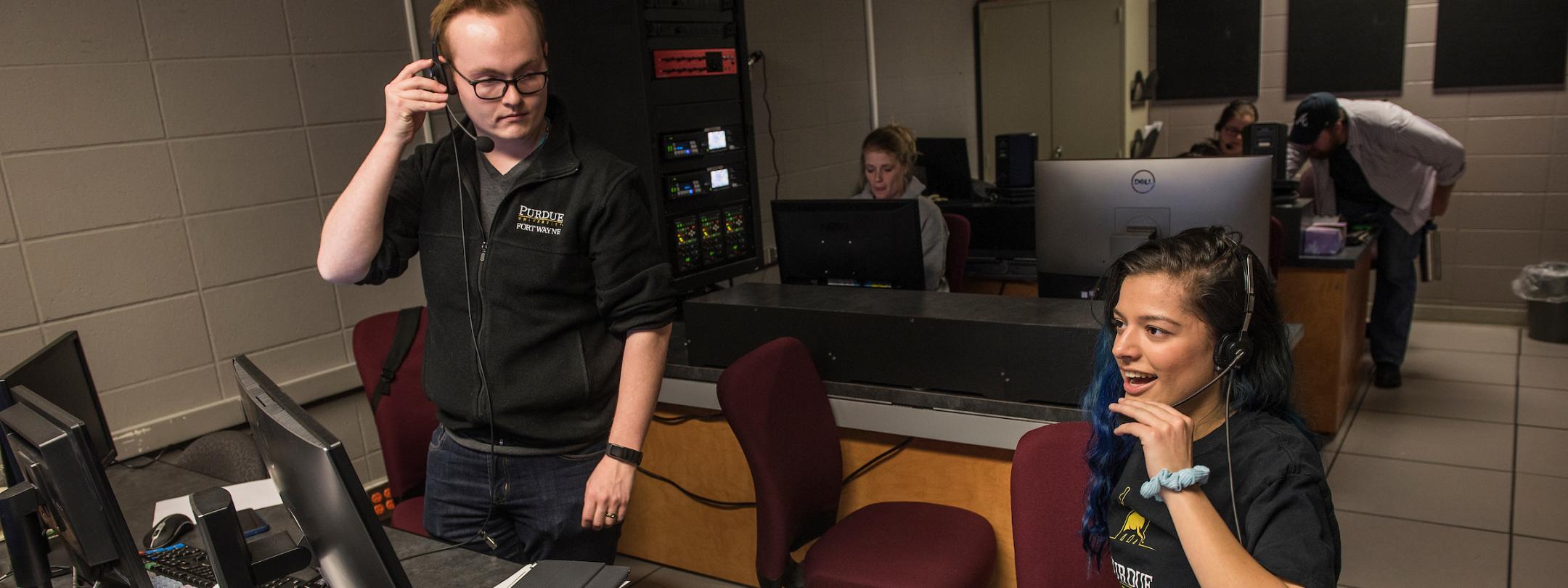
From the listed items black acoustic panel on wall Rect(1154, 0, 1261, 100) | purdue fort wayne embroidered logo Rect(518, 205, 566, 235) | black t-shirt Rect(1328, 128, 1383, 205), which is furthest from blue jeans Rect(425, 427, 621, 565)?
black acoustic panel on wall Rect(1154, 0, 1261, 100)

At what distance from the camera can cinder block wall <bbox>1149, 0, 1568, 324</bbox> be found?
15.8 ft

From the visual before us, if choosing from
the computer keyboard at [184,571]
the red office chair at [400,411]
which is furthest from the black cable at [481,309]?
the red office chair at [400,411]

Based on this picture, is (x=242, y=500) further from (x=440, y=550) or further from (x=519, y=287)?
(x=519, y=287)

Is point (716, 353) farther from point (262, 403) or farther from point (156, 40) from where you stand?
point (156, 40)

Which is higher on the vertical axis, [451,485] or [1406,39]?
[1406,39]

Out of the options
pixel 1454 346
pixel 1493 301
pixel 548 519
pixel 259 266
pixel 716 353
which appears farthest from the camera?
pixel 1493 301

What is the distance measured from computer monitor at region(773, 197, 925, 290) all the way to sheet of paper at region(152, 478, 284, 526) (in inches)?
55.6

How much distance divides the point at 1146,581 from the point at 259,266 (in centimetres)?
249

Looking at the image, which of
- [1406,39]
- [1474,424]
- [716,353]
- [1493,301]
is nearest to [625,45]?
[716,353]

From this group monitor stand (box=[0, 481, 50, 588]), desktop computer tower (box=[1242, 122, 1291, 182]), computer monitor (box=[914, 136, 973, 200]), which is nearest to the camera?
monitor stand (box=[0, 481, 50, 588])

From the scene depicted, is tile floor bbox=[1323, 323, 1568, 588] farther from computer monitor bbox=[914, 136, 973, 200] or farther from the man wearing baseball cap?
computer monitor bbox=[914, 136, 973, 200]

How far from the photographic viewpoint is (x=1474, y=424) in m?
3.73

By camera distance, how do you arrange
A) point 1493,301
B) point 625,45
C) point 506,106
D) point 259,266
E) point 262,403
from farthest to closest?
point 1493,301
point 625,45
point 259,266
point 506,106
point 262,403

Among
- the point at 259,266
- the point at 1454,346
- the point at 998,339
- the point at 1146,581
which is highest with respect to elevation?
the point at 259,266
